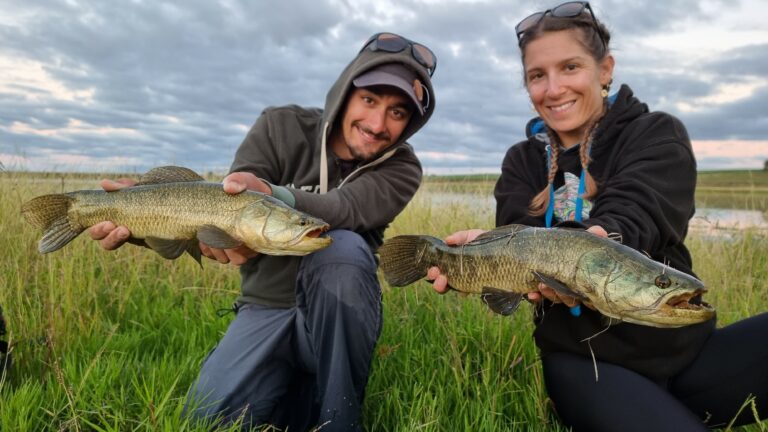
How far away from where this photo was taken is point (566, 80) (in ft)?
9.87

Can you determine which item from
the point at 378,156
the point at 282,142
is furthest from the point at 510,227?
the point at 282,142

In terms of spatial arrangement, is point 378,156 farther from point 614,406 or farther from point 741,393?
point 741,393

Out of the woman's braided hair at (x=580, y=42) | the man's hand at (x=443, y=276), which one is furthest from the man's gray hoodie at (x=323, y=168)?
the woman's braided hair at (x=580, y=42)

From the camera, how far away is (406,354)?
3.28 m

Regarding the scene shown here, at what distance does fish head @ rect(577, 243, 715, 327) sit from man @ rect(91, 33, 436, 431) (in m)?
1.08

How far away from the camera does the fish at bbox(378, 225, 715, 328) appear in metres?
2.25

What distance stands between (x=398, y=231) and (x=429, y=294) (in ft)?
7.80

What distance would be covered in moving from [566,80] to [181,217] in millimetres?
2140

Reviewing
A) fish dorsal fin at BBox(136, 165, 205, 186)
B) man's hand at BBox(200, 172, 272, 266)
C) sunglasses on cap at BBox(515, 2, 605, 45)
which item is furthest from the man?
sunglasses on cap at BBox(515, 2, 605, 45)

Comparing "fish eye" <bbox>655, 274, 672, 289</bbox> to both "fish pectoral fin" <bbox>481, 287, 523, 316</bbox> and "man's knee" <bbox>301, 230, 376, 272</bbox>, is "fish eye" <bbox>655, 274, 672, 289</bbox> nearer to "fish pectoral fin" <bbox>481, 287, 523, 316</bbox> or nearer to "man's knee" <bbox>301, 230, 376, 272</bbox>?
"fish pectoral fin" <bbox>481, 287, 523, 316</bbox>

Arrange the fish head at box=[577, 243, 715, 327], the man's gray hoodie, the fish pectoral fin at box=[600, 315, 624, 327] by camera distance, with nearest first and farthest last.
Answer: the fish head at box=[577, 243, 715, 327], the fish pectoral fin at box=[600, 315, 624, 327], the man's gray hoodie

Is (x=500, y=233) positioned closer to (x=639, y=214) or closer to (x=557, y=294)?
(x=557, y=294)

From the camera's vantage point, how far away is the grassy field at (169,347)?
8.52 ft

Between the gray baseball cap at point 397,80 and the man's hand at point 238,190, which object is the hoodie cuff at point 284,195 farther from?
the gray baseball cap at point 397,80
